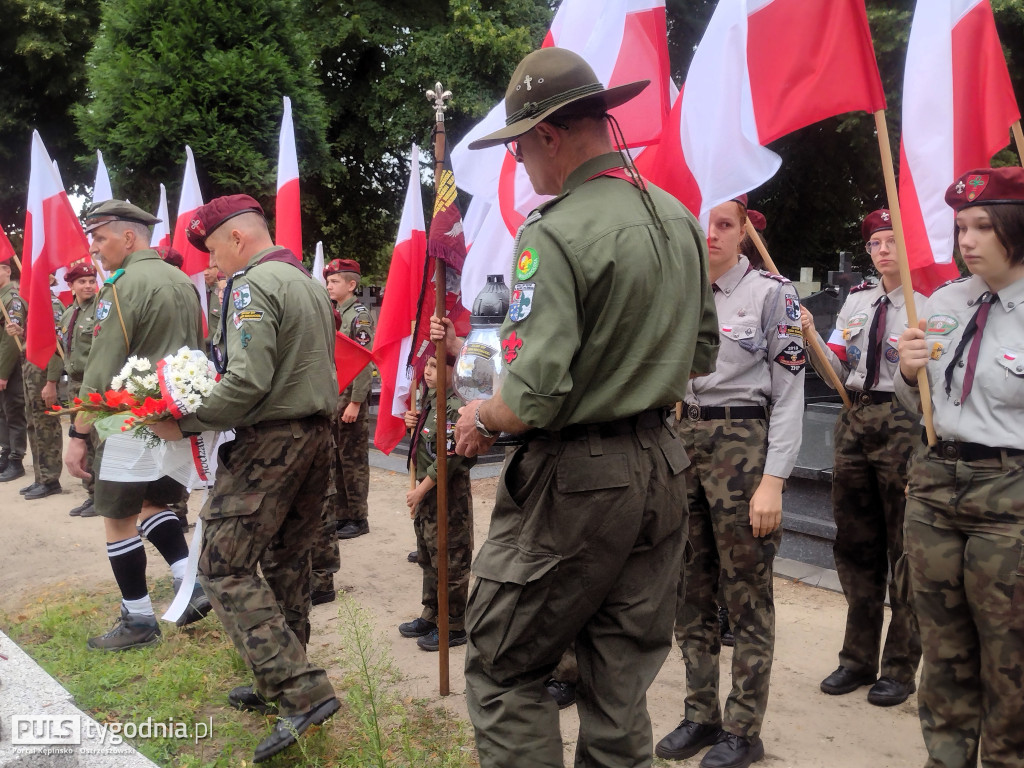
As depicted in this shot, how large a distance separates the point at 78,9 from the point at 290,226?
53.8 ft

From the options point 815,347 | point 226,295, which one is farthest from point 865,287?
point 226,295

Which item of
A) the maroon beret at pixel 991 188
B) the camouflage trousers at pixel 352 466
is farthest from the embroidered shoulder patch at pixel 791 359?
the camouflage trousers at pixel 352 466

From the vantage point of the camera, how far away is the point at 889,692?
4.09 metres

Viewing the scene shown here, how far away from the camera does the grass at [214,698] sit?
11.7 feet

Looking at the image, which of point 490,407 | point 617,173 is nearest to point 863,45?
point 617,173

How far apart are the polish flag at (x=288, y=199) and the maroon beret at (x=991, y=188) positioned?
4.04 metres

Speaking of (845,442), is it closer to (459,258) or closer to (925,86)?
(925,86)

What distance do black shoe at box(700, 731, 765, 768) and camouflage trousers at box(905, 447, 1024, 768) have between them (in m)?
0.74

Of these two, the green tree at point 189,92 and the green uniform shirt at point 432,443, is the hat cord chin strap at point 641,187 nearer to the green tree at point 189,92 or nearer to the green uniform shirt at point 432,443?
the green uniform shirt at point 432,443

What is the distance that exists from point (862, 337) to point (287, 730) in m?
3.17

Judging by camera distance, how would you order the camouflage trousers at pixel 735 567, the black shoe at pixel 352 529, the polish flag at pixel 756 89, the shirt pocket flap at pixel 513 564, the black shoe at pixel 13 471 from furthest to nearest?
1. the black shoe at pixel 13 471
2. the black shoe at pixel 352 529
3. the camouflage trousers at pixel 735 567
4. the polish flag at pixel 756 89
5. the shirt pocket flap at pixel 513 564

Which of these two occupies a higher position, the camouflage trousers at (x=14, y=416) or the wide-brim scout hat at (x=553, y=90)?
the wide-brim scout hat at (x=553, y=90)

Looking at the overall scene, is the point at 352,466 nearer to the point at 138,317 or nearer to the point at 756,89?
the point at 138,317

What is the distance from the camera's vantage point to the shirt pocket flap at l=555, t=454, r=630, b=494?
236 centimetres
